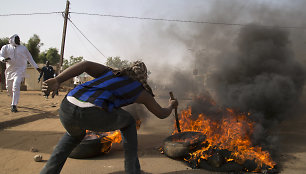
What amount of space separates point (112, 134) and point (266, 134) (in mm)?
3396

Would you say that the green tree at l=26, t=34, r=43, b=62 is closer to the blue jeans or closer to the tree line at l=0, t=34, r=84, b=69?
the tree line at l=0, t=34, r=84, b=69

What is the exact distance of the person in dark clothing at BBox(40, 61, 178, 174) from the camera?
2.01m

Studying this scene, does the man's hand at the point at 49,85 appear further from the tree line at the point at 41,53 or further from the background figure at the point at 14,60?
the tree line at the point at 41,53

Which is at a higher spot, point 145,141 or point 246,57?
point 246,57

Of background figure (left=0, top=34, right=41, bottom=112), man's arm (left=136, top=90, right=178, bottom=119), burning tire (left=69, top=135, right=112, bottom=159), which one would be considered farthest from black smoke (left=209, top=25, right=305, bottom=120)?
background figure (left=0, top=34, right=41, bottom=112)

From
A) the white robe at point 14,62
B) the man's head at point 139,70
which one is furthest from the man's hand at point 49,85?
the white robe at point 14,62

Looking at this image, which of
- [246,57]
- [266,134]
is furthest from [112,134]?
[246,57]

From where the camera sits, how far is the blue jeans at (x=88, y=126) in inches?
79.0

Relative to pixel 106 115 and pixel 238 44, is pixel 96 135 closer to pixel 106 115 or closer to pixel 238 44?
pixel 106 115

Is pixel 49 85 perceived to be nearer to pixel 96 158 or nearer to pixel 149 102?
pixel 149 102

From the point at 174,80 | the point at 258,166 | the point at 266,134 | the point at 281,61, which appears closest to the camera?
the point at 258,166

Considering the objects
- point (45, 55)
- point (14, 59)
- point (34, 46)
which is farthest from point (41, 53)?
point (14, 59)

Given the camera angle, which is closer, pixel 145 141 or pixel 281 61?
pixel 145 141

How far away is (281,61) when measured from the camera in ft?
20.9
